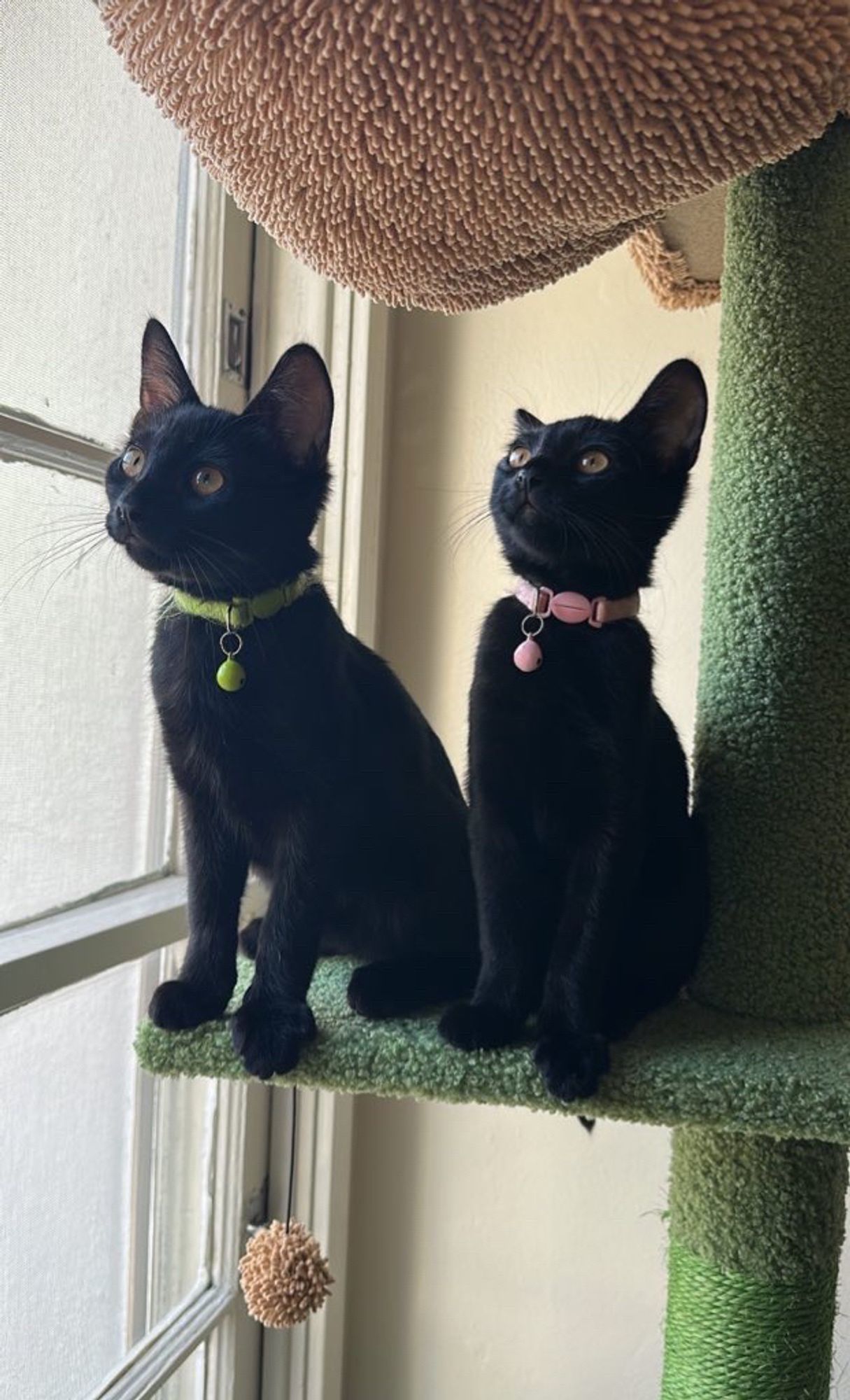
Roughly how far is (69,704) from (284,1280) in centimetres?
50

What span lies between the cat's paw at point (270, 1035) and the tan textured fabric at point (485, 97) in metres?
0.47

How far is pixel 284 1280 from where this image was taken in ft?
2.70

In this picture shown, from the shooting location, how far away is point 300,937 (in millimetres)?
594

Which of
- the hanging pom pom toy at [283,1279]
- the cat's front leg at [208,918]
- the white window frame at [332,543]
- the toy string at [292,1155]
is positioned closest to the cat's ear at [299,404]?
the cat's front leg at [208,918]

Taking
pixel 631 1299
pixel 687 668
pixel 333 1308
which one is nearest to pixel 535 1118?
pixel 631 1299

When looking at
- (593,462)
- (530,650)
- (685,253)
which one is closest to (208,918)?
(530,650)

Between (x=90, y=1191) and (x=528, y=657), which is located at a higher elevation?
(x=528, y=657)

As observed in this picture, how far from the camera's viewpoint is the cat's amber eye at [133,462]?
587 mm

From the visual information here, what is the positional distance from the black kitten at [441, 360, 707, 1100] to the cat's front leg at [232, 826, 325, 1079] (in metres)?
0.09

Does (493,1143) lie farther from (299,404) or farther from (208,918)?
(299,404)

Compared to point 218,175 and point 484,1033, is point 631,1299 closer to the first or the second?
point 484,1033

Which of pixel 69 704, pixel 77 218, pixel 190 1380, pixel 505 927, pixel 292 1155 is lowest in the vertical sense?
pixel 190 1380

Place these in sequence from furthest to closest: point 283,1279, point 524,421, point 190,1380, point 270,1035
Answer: point 190,1380, point 283,1279, point 524,421, point 270,1035

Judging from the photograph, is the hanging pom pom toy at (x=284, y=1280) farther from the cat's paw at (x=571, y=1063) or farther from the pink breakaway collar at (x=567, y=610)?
the pink breakaway collar at (x=567, y=610)
